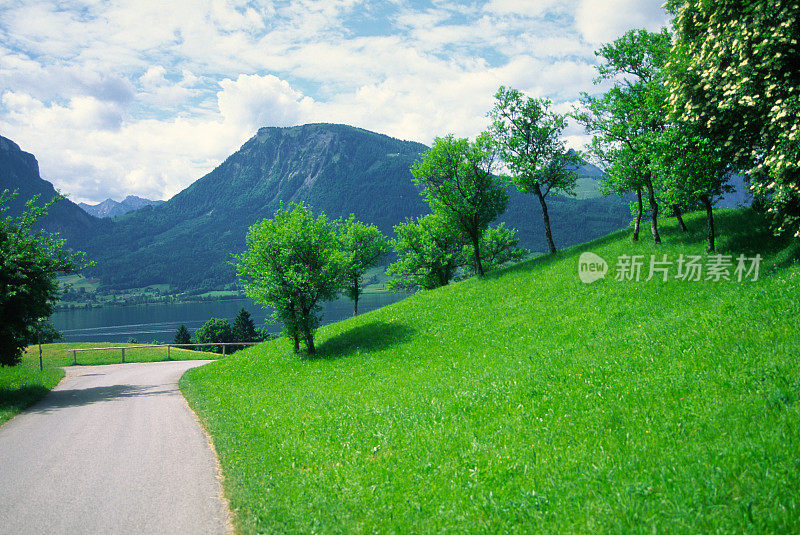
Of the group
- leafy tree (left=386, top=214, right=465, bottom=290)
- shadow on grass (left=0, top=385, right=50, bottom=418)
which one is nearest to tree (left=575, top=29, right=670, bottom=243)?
leafy tree (left=386, top=214, right=465, bottom=290)

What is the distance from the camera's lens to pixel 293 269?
30734 millimetres

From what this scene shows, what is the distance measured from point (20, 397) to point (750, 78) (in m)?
36.4

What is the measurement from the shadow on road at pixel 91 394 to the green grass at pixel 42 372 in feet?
2.46

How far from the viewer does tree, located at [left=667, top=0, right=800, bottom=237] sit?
11836 millimetres

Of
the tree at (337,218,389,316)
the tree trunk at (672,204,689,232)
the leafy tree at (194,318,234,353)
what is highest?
the tree at (337,218,389,316)

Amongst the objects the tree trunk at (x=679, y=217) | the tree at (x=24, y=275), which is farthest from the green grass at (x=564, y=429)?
the tree at (x=24, y=275)

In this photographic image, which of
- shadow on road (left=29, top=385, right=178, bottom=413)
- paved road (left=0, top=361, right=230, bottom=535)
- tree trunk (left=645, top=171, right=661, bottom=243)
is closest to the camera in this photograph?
paved road (left=0, top=361, right=230, bottom=535)

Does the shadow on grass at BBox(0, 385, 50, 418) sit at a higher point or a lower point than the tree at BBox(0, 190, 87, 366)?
lower

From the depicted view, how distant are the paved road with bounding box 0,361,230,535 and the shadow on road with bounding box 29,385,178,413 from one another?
0.86m

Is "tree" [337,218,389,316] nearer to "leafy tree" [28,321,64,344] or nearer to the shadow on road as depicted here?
the shadow on road

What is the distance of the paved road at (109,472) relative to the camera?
9.06 meters

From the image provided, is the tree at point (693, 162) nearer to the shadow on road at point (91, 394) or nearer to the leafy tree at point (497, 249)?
the shadow on road at point (91, 394)

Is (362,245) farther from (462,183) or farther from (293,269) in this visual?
(293,269)

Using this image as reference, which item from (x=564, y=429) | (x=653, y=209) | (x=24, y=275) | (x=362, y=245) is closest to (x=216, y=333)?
(x=362, y=245)
